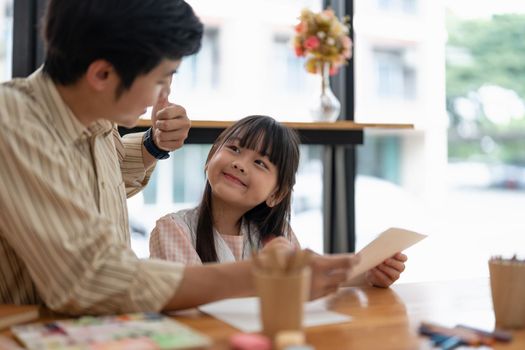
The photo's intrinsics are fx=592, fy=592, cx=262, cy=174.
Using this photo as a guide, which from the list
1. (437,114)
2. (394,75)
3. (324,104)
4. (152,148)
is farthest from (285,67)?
(152,148)

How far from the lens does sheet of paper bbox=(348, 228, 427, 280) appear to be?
115cm

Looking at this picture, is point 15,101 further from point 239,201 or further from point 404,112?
point 404,112

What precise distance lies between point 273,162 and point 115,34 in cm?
73

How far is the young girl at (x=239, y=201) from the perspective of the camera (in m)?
1.50

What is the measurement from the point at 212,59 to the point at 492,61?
66.3 inches

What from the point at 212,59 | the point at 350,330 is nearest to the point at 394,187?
the point at 212,59

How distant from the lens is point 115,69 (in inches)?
41.2

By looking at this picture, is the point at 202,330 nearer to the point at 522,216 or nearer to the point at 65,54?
the point at 65,54

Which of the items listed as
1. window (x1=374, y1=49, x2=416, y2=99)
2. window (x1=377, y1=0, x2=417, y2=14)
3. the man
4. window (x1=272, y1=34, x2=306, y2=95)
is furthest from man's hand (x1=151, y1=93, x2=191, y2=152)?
window (x1=377, y1=0, x2=417, y2=14)

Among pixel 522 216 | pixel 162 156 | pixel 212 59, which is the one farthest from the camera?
pixel 522 216

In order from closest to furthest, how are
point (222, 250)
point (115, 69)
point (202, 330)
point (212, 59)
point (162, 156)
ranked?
1. point (202, 330)
2. point (115, 69)
3. point (222, 250)
4. point (162, 156)
5. point (212, 59)

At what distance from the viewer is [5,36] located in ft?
8.21

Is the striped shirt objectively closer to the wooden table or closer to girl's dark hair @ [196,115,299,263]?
the wooden table

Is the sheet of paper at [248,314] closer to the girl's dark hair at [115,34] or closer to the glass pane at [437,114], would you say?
the girl's dark hair at [115,34]
